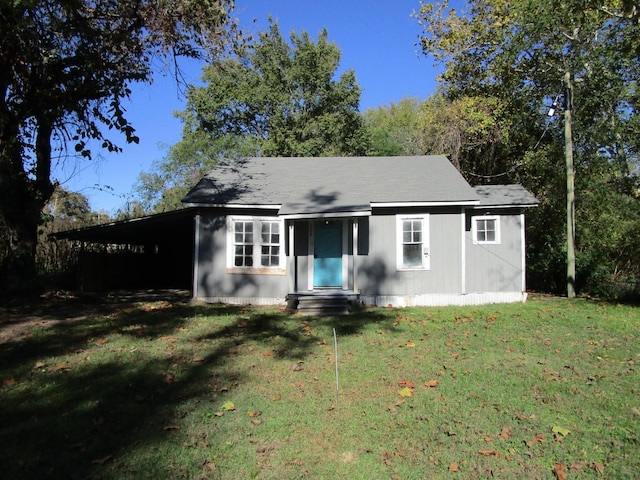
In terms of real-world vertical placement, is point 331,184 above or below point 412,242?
above

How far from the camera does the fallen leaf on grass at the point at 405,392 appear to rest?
5.45 m

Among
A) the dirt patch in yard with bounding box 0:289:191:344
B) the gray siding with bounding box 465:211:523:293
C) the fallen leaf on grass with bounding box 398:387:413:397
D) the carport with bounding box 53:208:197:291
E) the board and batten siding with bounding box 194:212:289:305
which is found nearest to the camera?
the fallen leaf on grass with bounding box 398:387:413:397

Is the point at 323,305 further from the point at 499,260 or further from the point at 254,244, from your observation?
the point at 499,260

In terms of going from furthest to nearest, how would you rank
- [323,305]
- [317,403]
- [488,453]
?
[323,305] < [317,403] < [488,453]

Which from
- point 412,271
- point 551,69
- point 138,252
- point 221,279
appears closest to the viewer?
point 412,271

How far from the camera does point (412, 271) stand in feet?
42.4

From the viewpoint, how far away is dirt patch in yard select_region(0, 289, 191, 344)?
8752mm

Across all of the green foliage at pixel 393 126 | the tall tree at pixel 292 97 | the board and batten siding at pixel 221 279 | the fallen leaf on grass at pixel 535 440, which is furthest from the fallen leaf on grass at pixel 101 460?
the tall tree at pixel 292 97

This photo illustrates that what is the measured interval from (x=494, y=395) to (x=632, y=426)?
1341mm

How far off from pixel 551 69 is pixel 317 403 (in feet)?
58.0

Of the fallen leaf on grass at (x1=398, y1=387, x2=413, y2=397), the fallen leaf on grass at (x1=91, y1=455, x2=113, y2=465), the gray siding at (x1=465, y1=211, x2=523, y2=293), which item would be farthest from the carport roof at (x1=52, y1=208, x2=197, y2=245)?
the fallen leaf on grass at (x1=91, y1=455, x2=113, y2=465)

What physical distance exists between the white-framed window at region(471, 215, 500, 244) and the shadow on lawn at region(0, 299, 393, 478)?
6.05 metres

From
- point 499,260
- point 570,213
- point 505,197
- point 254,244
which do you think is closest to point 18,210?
point 254,244

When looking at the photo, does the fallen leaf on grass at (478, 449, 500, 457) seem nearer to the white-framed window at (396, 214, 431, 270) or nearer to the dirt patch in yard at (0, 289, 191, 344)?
the dirt patch in yard at (0, 289, 191, 344)
